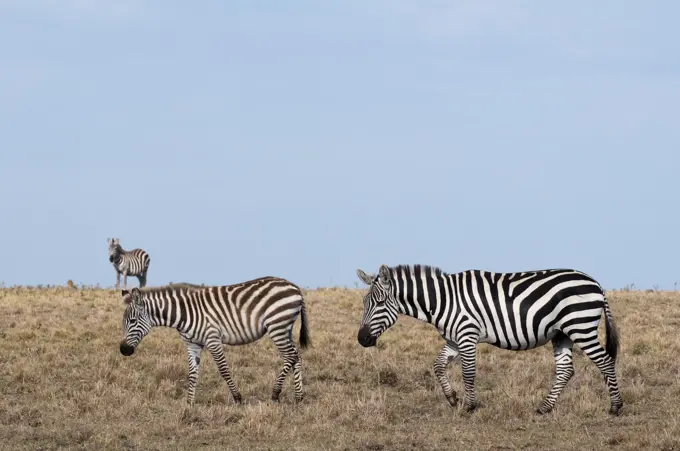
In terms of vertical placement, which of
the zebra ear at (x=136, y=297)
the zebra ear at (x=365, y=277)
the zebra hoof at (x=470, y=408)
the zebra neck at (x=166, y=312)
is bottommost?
the zebra hoof at (x=470, y=408)

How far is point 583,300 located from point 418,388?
451 cm

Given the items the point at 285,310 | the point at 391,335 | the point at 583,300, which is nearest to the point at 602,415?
the point at 583,300

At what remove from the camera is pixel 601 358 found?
1316 cm

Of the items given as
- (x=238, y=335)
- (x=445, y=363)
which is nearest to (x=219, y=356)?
(x=238, y=335)

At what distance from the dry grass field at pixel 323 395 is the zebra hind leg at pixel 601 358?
24 centimetres

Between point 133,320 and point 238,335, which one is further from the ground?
point 133,320

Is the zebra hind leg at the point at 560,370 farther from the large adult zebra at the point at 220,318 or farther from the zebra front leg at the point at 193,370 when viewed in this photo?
the zebra front leg at the point at 193,370

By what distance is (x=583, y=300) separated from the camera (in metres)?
12.9

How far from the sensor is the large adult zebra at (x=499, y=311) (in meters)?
13.0

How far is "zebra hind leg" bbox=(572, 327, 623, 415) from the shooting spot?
12.9m

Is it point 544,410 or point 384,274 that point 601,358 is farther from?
point 384,274

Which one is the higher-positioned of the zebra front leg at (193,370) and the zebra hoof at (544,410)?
the zebra front leg at (193,370)

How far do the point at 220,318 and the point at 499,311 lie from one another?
4.64 meters

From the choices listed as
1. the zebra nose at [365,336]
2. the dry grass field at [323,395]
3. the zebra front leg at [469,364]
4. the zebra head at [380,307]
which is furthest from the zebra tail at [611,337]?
the zebra nose at [365,336]
